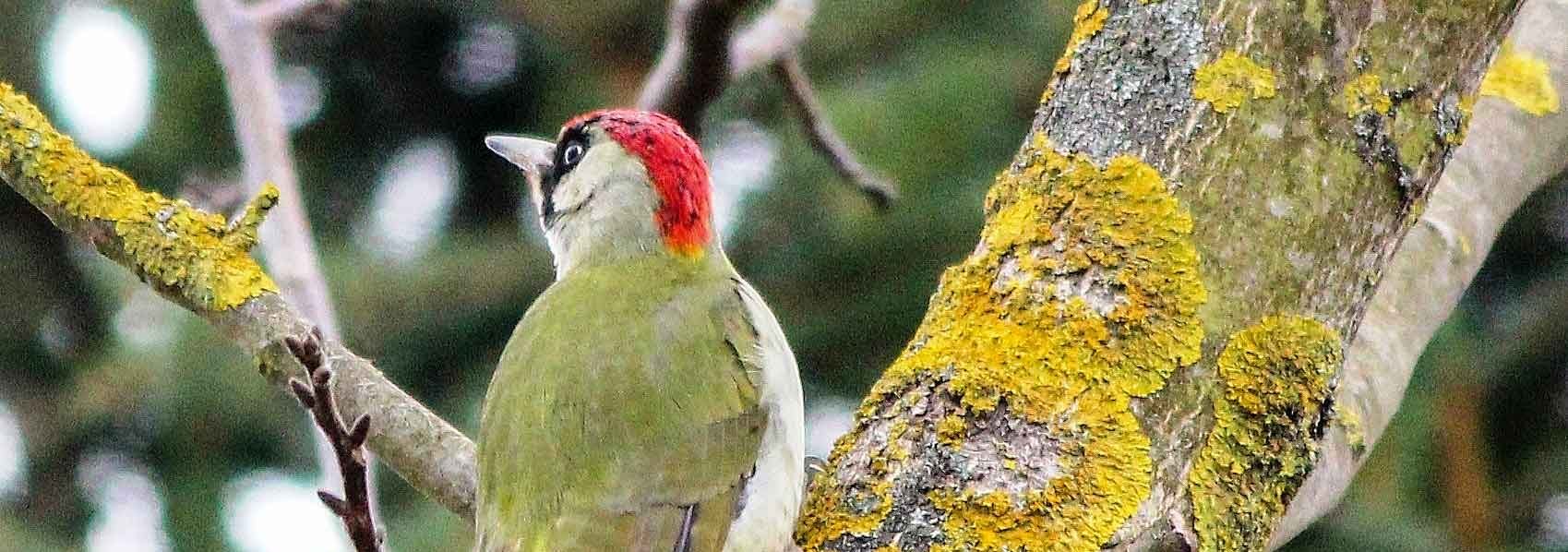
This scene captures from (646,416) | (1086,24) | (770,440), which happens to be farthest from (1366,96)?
(646,416)

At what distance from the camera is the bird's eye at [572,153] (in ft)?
12.4

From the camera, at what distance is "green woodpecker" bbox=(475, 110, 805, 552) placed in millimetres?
2859

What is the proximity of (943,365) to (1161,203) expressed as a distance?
397 millimetres

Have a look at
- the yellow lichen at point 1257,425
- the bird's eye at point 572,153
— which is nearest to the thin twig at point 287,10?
the bird's eye at point 572,153

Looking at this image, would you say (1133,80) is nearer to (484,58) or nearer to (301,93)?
(484,58)

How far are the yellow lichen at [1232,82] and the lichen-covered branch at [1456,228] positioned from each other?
82 cm

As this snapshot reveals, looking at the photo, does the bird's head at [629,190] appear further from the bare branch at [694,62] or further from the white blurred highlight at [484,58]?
the white blurred highlight at [484,58]

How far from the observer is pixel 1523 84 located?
3.74m

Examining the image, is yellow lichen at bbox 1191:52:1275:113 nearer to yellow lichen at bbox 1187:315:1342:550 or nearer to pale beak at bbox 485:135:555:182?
yellow lichen at bbox 1187:315:1342:550

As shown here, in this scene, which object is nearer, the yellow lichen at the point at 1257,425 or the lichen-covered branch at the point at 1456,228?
the yellow lichen at the point at 1257,425

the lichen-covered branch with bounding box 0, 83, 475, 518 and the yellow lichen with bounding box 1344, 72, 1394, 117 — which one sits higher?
the yellow lichen with bounding box 1344, 72, 1394, 117

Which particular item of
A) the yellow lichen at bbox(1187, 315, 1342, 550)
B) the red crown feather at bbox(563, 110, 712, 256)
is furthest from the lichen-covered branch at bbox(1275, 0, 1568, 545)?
the red crown feather at bbox(563, 110, 712, 256)

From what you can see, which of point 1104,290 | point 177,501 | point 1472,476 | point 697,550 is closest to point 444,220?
point 177,501

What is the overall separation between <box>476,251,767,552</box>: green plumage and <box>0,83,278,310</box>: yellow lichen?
0.53 m
